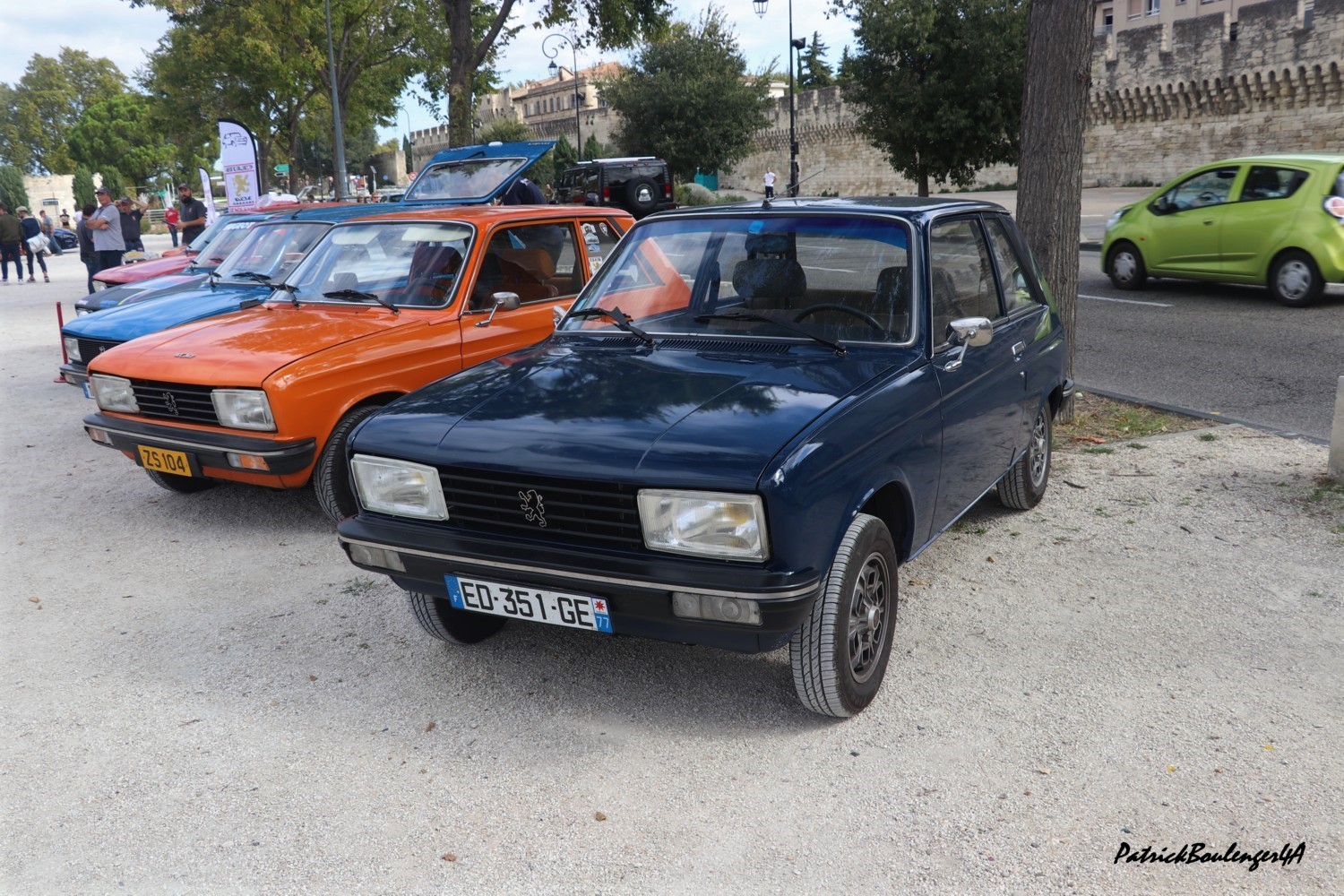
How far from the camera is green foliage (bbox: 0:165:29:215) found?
2544 inches

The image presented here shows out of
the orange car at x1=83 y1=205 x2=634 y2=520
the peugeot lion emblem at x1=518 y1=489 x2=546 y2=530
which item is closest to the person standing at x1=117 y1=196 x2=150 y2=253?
the orange car at x1=83 y1=205 x2=634 y2=520

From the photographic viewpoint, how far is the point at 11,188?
65062 millimetres

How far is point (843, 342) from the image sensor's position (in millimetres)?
3963

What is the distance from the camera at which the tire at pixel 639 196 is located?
89.3ft

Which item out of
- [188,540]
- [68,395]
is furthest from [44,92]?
[188,540]

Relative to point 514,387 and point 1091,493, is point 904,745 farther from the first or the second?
point 1091,493

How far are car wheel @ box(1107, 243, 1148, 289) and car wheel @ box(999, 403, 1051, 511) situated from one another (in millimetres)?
9216

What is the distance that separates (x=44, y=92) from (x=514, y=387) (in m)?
104

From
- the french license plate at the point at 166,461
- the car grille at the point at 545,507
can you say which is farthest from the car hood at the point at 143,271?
the car grille at the point at 545,507

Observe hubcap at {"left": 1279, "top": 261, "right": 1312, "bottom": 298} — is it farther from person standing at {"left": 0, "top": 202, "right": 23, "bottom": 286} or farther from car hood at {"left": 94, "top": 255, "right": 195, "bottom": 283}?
person standing at {"left": 0, "top": 202, "right": 23, "bottom": 286}

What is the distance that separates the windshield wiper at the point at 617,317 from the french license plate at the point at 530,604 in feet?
4.21

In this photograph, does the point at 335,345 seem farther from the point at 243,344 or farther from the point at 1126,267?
the point at 1126,267

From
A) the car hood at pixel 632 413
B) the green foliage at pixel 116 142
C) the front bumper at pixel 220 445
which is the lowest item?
the front bumper at pixel 220 445

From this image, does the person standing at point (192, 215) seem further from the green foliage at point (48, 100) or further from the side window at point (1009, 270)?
the green foliage at point (48, 100)
